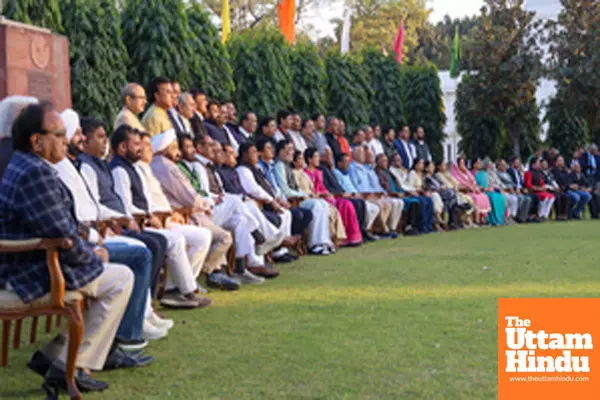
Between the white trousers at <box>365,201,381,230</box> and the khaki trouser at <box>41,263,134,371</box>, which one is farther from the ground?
the khaki trouser at <box>41,263,134,371</box>

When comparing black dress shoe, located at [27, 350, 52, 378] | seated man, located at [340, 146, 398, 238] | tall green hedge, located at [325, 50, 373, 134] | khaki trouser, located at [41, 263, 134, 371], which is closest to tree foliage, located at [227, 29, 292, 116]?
seated man, located at [340, 146, 398, 238]

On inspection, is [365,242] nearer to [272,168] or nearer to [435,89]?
[272,168]

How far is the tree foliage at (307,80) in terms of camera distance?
14.0 metres

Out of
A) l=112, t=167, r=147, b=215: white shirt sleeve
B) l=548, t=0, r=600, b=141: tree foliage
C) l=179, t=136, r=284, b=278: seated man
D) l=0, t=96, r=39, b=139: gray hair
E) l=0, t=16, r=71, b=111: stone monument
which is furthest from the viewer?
l=548, t=0, r=600, b=141: tree foliage

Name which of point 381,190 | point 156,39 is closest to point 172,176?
point 156,39

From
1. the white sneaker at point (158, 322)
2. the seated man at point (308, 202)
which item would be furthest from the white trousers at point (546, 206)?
the white sneaker at point (158, 322)

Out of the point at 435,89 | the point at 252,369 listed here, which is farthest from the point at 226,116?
the point at 435,89

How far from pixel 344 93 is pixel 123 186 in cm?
965

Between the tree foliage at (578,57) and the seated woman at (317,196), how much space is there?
10664mm

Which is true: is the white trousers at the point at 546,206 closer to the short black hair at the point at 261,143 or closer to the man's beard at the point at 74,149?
the short black hair at the point at 261,143

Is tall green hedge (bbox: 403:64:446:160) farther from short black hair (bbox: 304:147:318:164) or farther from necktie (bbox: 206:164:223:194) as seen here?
necktie (bbox: 206:164:223:194)

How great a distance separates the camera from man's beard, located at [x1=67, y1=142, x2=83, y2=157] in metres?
5.38

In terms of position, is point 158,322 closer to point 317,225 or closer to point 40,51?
point 40,51

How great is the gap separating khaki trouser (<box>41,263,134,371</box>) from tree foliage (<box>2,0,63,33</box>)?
572cm
